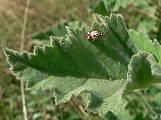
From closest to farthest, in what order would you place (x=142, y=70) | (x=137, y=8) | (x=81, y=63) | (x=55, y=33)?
(x=142, y=70) → (x=81, y=63) → (x=55, y=33) → (x=137, y=8)

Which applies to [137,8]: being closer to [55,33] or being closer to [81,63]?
[55,33]

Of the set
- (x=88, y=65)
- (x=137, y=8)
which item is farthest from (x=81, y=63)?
(x=137, y=8)

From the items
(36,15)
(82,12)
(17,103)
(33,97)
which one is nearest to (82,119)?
(33,97)

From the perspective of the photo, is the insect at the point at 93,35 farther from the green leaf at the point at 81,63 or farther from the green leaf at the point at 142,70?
the green leaf at the point at 142,70

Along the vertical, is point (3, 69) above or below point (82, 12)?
below

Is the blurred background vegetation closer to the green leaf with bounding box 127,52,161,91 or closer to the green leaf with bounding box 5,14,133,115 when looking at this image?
the green leaf with bounding box 5,14,133,115

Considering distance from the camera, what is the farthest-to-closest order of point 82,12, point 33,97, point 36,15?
1. point 36,15
2. point 82,12
3. point 33,97

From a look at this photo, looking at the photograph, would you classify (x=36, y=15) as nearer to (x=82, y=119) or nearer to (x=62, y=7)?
(x=62, y=7)
